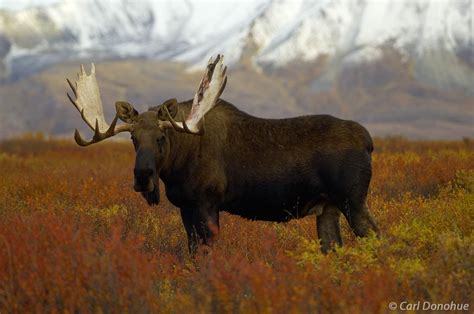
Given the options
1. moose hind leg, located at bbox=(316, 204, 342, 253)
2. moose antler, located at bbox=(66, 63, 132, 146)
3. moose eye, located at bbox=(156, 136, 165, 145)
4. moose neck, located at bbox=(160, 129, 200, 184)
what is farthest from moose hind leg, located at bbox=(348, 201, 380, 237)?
moose antler, located at bbox=(66, 63, 132, 146)

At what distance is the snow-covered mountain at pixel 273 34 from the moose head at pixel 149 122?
13740 centimetres

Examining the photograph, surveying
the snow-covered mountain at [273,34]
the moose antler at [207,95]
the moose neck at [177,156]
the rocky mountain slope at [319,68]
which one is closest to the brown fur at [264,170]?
the moose neck at [177,156]

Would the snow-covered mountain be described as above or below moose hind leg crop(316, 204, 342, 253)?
above

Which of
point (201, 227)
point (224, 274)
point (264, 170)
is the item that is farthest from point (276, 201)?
point (224, 274)

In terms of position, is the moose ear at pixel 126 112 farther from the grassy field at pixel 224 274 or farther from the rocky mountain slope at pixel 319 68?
the rocky mountain slope at pixel 319 68

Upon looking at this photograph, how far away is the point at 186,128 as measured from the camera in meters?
6.96

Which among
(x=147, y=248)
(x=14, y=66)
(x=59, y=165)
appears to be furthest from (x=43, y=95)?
(x=147, y=248)

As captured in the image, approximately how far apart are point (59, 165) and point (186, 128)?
42.7 feet

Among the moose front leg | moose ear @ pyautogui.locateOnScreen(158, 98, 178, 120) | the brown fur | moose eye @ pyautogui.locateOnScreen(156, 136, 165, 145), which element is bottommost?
the moose front leg

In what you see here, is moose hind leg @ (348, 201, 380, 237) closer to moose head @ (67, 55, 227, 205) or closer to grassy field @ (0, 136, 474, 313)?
grassy field @ (0, 136, 474, 313)

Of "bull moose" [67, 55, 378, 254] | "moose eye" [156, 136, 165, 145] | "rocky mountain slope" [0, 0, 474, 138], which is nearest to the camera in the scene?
"moose eye" [156, 136, 165, 145]

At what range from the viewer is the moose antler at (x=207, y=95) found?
7.28 m

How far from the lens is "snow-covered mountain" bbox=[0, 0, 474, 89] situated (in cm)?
14388

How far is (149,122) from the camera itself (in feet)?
23.3
